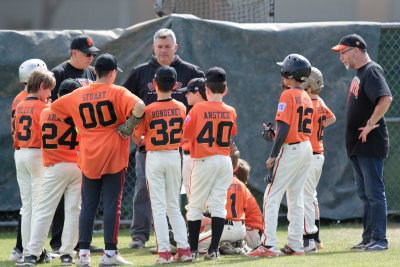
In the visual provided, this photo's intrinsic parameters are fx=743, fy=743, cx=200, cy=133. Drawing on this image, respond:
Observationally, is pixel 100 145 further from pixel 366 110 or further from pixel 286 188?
pixel 366 110

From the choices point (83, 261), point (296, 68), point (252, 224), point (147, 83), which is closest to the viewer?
point (83, 261)

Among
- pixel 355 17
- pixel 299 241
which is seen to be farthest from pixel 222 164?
pixel 355 17

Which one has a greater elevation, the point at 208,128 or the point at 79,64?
the point at 79,64

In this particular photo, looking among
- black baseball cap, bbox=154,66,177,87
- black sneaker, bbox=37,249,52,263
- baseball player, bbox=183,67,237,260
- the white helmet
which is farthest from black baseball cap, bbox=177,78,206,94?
black sneaker, bbox=37,249,52,263

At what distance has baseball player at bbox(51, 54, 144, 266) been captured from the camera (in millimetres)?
6090

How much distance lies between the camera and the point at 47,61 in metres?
8.94

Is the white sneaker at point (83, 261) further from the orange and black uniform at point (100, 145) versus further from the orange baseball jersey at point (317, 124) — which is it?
the orange baseball jersey at point (317, 124)

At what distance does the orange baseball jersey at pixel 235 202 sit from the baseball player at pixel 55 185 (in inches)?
57.2

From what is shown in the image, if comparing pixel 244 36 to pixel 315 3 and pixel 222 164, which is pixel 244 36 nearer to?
pixel 222 164

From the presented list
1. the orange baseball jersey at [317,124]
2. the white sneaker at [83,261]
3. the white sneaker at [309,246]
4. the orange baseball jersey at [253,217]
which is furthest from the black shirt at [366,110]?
the white sneaker at [83,261]

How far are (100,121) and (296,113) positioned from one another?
5.69 ft

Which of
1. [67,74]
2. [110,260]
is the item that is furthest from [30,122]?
[110,260]

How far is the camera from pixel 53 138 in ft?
20.8

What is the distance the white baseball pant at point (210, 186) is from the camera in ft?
21.3
